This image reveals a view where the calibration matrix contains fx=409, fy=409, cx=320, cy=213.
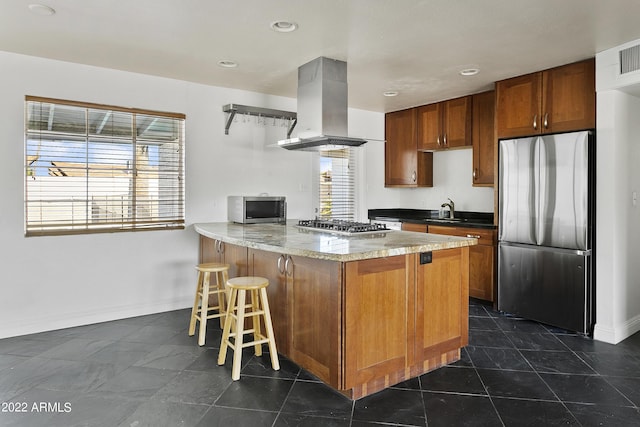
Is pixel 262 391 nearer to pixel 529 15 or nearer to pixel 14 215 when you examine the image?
pixel 14 215

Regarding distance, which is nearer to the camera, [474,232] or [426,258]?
[426,258]

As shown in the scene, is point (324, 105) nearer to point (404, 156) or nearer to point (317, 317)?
point (317, 317)

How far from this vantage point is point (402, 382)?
2559 mm

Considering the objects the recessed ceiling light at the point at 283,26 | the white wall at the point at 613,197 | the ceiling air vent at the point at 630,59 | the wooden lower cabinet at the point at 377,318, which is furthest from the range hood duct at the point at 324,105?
the ceiling air vent at the point at 630,59

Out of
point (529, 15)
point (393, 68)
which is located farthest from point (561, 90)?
point (393, 68)

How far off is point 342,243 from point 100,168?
2.55m

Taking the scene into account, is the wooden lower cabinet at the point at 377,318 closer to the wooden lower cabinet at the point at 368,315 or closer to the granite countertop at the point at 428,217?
the wooden lower cabinet at the point at 368,315

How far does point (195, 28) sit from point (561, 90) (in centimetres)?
308

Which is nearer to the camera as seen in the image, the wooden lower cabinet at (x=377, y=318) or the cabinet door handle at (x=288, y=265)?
the wooden lower cabinet at (x=377, y=318)

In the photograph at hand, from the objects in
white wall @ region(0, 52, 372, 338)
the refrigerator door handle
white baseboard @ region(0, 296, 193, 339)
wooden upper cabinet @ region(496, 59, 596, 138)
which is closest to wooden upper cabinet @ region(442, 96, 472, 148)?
wooden upper cabinet @ region(496, 59, 596, 138)

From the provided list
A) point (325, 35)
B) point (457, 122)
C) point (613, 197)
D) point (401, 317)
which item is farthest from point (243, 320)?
point (457, 122)

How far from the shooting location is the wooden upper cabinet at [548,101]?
3410 millimetres

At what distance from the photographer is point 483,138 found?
459 cm

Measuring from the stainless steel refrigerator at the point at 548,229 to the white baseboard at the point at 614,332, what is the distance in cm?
7
